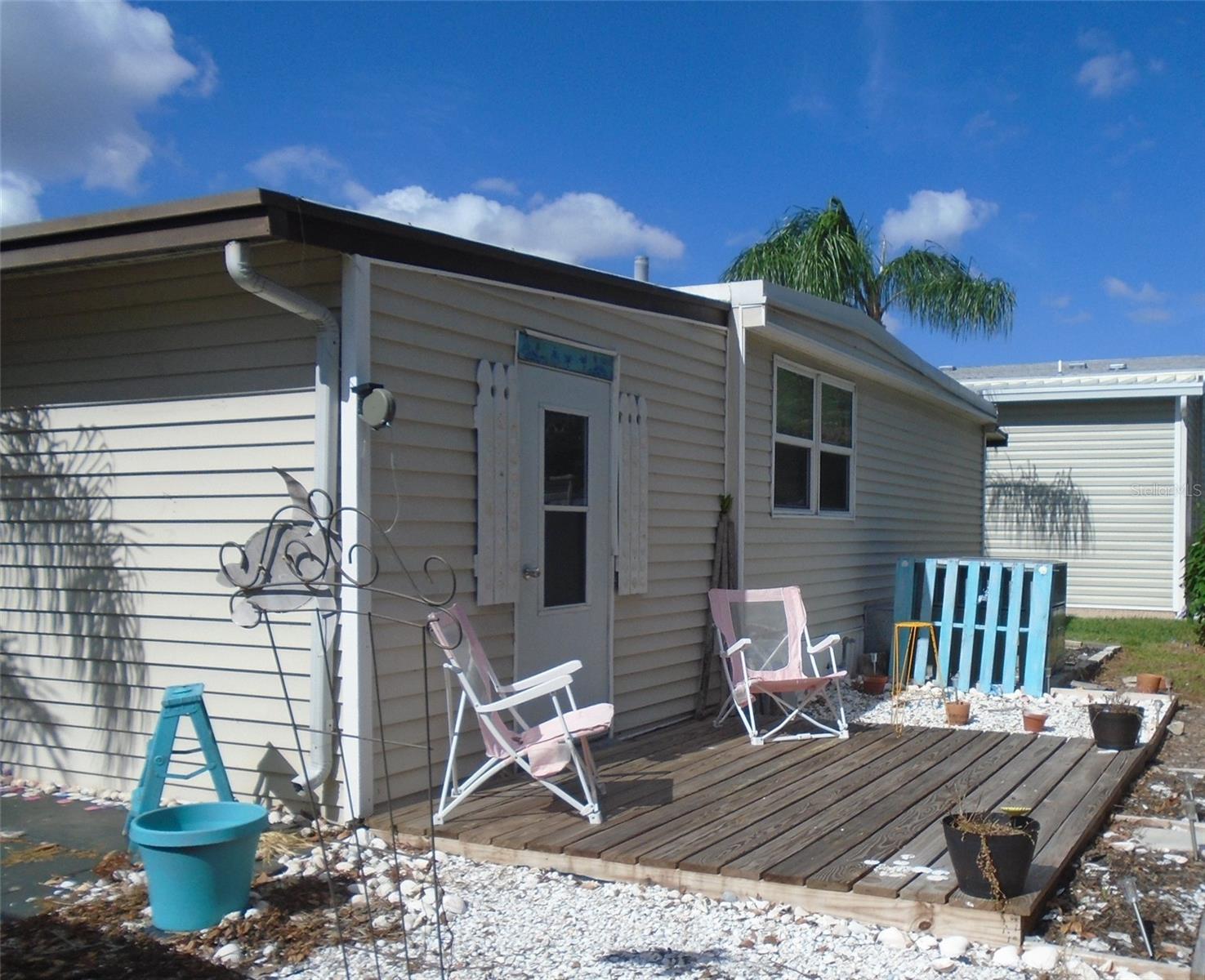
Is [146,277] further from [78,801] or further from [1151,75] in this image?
[1151,75]

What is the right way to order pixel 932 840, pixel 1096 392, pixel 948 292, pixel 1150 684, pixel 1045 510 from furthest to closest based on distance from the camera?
pixel 948 292 < pixel 1045 510 < pixel 1096 392 < pixel 1150 684 < pixel 932 840

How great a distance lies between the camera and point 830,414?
894 cm

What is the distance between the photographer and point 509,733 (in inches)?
186

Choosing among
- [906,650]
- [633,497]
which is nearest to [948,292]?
[906,650]

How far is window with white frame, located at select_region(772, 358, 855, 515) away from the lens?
320 inches

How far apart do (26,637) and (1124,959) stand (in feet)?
16.2

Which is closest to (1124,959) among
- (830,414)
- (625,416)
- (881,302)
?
(625,416)

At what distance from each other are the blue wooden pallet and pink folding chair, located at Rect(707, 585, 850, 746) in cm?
149

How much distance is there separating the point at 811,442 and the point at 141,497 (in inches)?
201

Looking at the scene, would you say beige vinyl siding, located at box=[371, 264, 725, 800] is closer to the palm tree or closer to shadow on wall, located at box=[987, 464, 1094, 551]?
shadow on wall, located at box=[987, 464, 1094, 551]

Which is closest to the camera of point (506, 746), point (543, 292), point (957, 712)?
point (506, 746)

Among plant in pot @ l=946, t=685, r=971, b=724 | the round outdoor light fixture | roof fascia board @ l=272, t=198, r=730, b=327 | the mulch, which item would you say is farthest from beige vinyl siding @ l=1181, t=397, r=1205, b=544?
the mulch

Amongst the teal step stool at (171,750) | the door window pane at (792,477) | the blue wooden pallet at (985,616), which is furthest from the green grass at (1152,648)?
the teal step stool at (171,750)

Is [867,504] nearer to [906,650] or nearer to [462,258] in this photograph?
[906,650]
